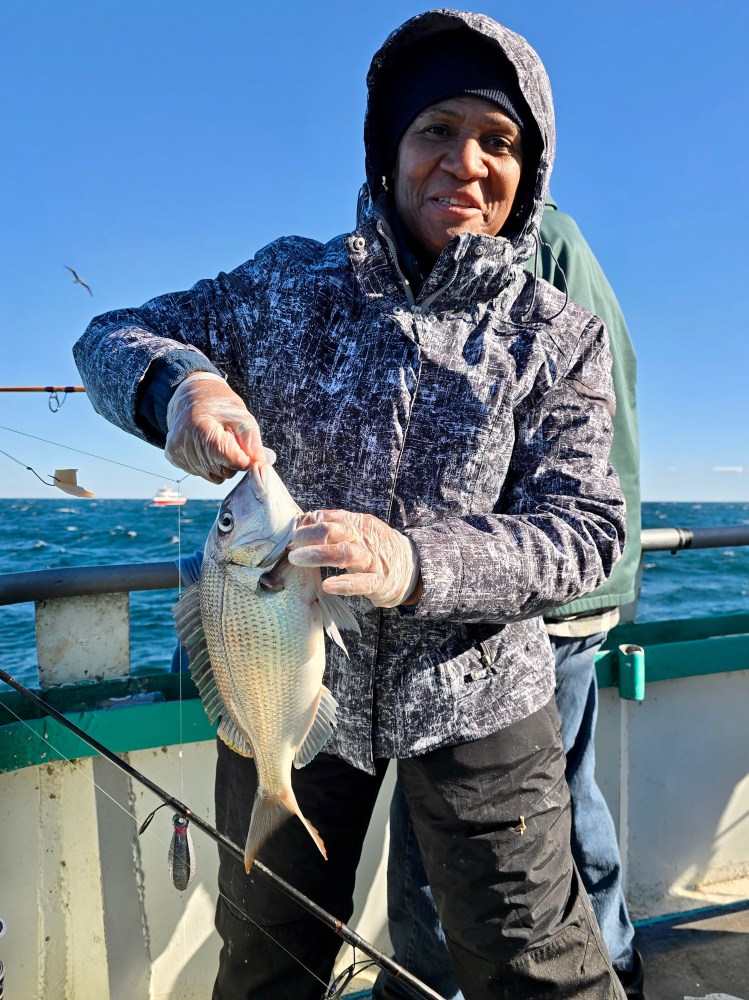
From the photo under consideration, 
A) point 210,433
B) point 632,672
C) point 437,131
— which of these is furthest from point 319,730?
point 632,672

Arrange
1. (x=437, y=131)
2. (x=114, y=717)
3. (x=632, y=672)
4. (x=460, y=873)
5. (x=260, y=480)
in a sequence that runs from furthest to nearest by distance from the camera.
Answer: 1. (x=632, y=672)
2. (x=114, y=717)
3. (x=437, y=131)
4. (x=460, y=873)
5. (x=260, y=480)

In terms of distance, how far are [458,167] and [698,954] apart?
3.34m

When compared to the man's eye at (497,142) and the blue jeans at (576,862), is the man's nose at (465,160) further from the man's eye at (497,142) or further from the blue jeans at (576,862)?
the blue jeans at (576,862)

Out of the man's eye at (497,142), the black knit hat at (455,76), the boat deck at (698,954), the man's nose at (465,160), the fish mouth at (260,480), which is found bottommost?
the boat deck at (698,954)

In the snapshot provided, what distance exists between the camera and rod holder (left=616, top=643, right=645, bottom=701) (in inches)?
148

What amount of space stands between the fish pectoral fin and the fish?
3 centimetres

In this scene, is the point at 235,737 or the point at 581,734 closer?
the point at 235,737

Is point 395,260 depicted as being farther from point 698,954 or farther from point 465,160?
point 698,954

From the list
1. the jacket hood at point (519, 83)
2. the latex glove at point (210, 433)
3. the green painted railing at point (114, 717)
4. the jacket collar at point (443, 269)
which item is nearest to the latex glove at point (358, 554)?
the latex glove at point (210, 433)

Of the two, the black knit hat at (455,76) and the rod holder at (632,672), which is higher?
the black knit hat at (455,76)

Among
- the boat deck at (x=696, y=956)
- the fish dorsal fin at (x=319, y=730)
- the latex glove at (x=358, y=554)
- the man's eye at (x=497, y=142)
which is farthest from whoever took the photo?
the boat deck at (x=696, y=956)

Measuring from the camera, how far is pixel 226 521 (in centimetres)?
196

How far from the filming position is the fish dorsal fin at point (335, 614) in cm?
192

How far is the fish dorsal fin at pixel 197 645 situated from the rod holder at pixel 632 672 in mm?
2279
